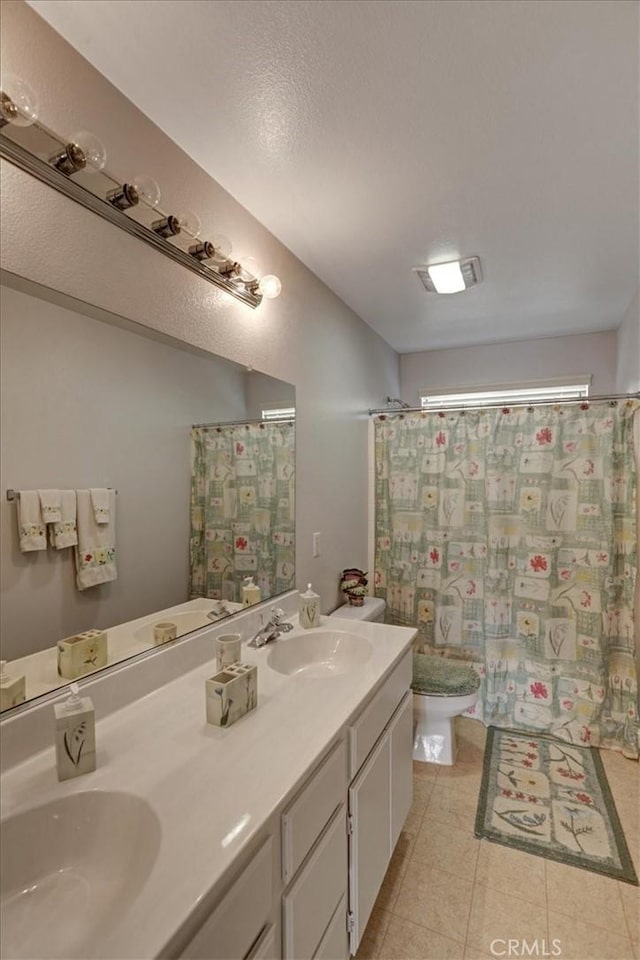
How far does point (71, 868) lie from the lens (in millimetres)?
820

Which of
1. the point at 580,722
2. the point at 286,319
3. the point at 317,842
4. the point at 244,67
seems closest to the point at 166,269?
the point at 244,67

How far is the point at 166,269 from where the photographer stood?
1.38m

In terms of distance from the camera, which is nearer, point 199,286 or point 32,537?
point 32,537

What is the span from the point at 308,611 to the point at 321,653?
0.54 feet

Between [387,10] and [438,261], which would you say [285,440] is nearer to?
[438,261]

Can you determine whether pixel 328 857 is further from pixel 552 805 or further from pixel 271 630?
pixel 552 805

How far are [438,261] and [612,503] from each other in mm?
1543

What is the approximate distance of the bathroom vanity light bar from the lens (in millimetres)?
957

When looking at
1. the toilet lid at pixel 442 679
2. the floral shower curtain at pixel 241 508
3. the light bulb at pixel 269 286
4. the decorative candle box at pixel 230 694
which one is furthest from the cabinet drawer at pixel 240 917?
the light bulb at pixel 269 286

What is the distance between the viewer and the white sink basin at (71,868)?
0.71m

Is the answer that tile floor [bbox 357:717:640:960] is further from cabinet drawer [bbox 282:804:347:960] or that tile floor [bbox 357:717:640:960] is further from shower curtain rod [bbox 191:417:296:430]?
shower curtain rod [bbox 191:417:296:430]

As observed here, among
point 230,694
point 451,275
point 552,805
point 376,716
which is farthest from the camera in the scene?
point 451,275

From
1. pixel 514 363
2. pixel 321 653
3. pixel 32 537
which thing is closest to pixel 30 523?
pixel 32 537

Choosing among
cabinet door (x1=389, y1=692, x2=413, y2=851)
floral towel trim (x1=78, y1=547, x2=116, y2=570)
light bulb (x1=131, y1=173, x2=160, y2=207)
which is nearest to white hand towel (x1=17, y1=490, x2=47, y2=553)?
floral towel trim (x1=78, y1=547, x2=116, y2=570)
